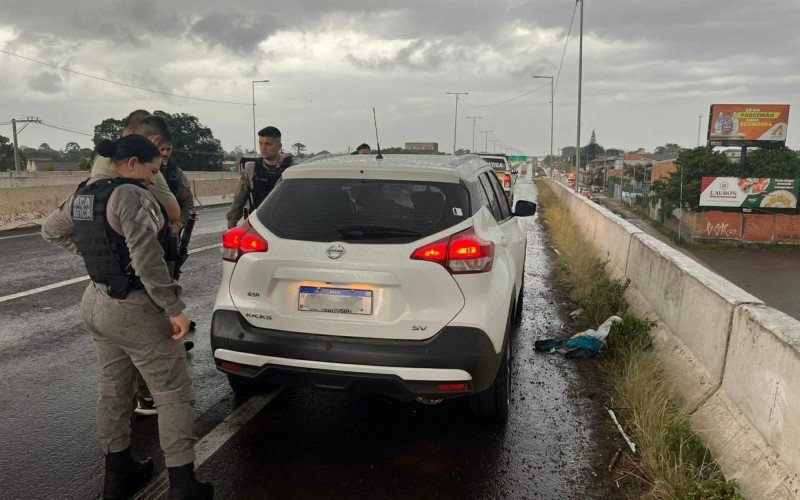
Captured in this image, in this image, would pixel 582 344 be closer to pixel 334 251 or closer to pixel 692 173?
pixel 334 251

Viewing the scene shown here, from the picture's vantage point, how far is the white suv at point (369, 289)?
10.4ft

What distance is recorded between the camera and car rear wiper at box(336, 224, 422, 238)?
3277 mm

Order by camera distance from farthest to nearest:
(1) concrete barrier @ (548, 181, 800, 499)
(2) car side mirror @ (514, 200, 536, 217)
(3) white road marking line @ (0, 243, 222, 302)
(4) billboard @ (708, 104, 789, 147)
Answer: (4) billboard @ (708, 104, 789, 147)
(3) white road marking line @ (0, 243, 222, 302)
(2) car side mirror @ (514, 200, 536, 217)
(1) concrete barrier @ (548, 181, 800, 499)

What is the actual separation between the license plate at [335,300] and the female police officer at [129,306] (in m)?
0.68

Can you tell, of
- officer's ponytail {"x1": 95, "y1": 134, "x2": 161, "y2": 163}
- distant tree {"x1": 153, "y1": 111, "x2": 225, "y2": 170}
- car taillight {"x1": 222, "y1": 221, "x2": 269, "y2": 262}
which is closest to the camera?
officer's ponytail {"x1": 95, "y1": 134, "x2": 161, "y2": 163}

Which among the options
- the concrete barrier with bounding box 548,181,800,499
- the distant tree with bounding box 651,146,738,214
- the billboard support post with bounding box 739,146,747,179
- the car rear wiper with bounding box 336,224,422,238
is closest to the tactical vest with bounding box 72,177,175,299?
the car rear wiper with bounding box 336,224,422,238

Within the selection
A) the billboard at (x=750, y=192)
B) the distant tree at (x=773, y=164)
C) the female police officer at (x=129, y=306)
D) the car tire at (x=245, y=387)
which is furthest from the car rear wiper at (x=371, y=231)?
the distant tree at (x=773, y=164)

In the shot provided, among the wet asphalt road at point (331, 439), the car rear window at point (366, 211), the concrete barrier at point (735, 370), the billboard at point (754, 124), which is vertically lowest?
the wet asphalt road at point (331, 439)

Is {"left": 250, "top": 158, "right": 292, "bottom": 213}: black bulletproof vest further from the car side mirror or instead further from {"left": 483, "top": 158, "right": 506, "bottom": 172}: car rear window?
{"left": 483, "top": 158, "right": 506, "bottom": 172}: car rear window

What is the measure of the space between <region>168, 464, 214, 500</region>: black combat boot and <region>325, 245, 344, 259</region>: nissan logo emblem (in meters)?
1.29

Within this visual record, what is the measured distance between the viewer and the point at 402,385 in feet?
10.3

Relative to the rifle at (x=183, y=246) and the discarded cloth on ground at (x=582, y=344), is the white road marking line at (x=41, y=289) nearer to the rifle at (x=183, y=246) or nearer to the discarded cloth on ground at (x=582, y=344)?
the rifle at (x=183, y=246)

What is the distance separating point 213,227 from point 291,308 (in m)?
11.8

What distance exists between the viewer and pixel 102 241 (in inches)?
Answer: 108
